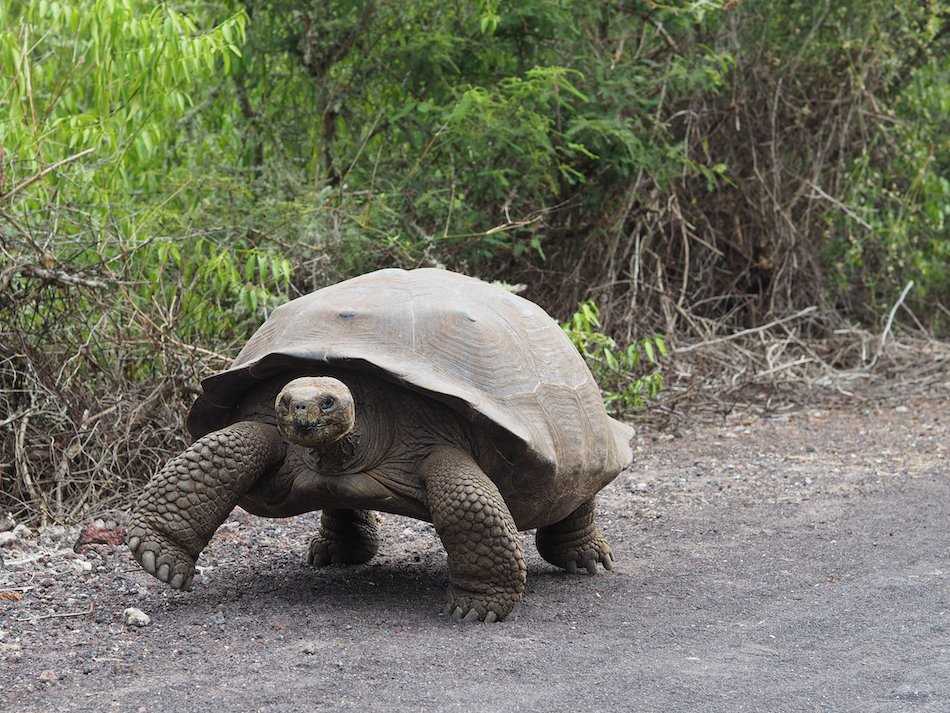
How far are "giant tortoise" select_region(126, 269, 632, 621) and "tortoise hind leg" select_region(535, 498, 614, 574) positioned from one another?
24cm

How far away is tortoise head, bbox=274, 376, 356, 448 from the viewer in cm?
292

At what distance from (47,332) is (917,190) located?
6.86m

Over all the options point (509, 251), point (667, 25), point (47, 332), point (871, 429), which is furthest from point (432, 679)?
point (667, 25)

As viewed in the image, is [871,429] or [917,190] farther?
[917,190]

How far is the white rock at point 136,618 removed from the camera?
3016mm

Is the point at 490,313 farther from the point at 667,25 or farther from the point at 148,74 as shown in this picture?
the point at 667,25

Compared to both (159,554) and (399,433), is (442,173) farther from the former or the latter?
(159,554)

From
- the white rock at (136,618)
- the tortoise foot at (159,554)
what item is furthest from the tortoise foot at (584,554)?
the white rock at (136,618)

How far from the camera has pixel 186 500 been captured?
311cm

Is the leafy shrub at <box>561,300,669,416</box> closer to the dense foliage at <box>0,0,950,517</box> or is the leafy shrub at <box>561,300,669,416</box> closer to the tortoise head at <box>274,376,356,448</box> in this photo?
the dense foliage at <box>0,0,950,517</box>

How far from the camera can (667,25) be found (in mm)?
7945

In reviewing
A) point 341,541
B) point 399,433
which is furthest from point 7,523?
point 399,433

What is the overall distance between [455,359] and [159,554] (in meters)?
0.91

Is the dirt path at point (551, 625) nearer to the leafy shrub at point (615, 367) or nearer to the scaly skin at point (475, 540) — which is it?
the scaly skin at point (475, 540)
